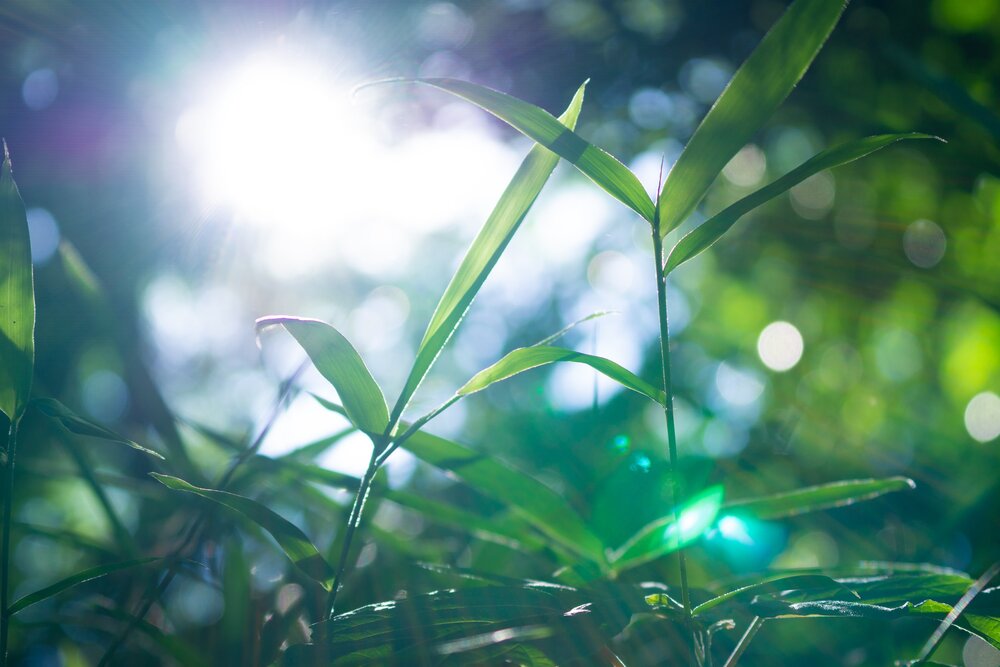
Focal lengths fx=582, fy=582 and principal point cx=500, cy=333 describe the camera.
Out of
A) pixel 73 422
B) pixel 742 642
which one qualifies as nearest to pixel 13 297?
pixel 73 422

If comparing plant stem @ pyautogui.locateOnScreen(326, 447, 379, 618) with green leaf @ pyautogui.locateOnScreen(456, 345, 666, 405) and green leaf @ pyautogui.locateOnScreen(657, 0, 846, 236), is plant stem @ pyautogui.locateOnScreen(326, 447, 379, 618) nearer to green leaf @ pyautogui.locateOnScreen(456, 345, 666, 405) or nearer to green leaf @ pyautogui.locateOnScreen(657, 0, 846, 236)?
green leaf @ pyautogui.locateOnScreen(456, 345, 666, 405)

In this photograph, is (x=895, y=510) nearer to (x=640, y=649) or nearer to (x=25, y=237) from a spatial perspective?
(x=640, y=649)

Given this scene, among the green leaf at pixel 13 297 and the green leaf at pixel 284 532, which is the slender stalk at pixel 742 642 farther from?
the green leaf at pixel 13 297

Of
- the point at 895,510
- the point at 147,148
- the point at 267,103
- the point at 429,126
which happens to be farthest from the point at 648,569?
the point at 429,126

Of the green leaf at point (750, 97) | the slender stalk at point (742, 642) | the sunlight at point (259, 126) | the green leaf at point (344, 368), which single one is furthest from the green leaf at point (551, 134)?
the sunlight at point (259, 126)

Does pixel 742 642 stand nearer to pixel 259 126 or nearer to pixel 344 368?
pixel 344 368
